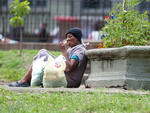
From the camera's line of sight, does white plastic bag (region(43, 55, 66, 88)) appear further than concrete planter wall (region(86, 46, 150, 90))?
Yes

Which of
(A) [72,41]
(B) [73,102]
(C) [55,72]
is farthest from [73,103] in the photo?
(A) [72,41]

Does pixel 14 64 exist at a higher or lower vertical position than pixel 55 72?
lower

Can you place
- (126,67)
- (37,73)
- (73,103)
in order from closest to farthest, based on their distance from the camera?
(73,103)
(126,67)
(37,73)

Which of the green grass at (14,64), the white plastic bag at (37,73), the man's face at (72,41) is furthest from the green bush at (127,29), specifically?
the green grass at (14,64)

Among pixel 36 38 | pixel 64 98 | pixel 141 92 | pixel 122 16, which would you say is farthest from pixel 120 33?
pixel 36 38

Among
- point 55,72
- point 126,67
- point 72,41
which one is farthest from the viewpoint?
point 72,41

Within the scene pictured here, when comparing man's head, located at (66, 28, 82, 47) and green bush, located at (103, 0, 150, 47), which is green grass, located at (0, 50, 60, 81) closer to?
man's head, located at (66, 28, 82, 47)

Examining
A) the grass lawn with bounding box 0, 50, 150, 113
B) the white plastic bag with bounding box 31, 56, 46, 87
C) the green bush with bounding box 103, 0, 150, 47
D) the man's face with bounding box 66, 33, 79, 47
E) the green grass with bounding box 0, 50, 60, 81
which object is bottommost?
the green grass with bounding box 0, 50, 60, 81

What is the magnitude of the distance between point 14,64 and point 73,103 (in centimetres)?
659

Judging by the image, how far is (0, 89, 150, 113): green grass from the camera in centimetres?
535

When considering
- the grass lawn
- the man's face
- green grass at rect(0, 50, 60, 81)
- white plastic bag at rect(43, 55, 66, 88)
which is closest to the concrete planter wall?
white plastic bag at rect(43, 55, 66, 88)

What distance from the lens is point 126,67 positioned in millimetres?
7254

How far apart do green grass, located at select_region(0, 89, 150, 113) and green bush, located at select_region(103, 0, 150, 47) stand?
5.54ft

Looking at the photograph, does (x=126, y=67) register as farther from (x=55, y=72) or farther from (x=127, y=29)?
(x=55, y=72)
